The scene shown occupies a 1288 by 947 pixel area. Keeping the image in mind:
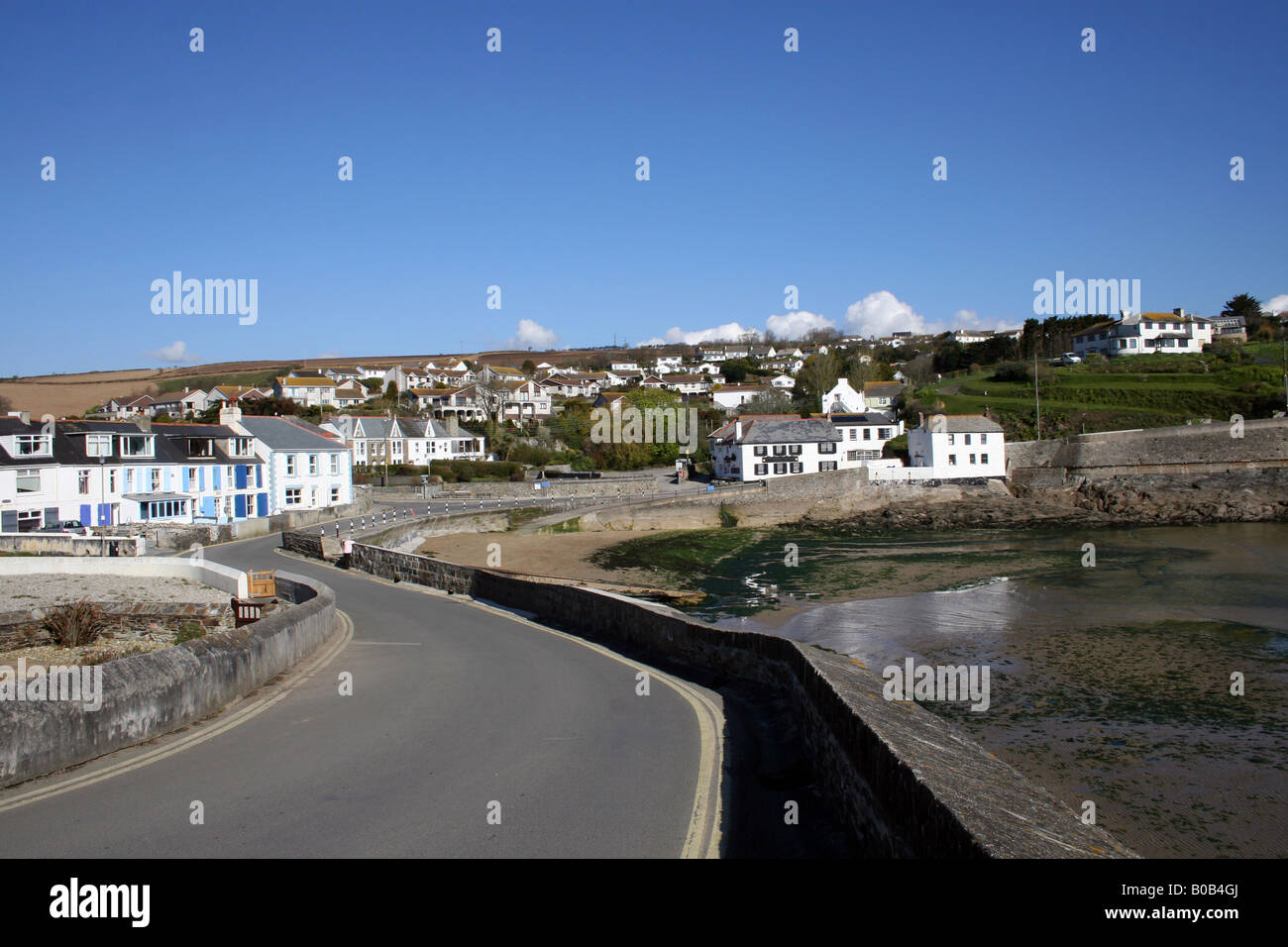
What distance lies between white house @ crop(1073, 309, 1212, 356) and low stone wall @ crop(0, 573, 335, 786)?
387 ft

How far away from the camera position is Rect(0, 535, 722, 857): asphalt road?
21.9ft

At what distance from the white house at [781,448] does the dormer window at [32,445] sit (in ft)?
155

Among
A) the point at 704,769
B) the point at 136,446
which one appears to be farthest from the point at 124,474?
the point at 704,769

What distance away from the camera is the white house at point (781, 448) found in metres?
69.9

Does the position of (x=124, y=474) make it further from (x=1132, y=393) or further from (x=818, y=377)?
(x=1132, y=393)

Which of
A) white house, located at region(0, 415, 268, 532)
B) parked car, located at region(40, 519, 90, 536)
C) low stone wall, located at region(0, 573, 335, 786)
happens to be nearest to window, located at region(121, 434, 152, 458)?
white house, located at region(0, 415, 268, 532)

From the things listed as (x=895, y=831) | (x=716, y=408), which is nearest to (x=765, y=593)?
(x=895, y=831)

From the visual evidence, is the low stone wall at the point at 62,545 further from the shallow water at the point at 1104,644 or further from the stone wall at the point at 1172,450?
the stone wall at the point at 1172,450

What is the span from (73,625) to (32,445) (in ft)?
87.0

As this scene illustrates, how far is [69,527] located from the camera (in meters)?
41.2

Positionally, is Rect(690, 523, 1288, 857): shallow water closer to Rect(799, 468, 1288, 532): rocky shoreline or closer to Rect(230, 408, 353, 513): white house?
Rect(799, 468, 1288, 532): rocky shoreline

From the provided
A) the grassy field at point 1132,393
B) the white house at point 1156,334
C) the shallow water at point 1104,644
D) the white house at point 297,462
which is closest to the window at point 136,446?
the white house at point 297,462
